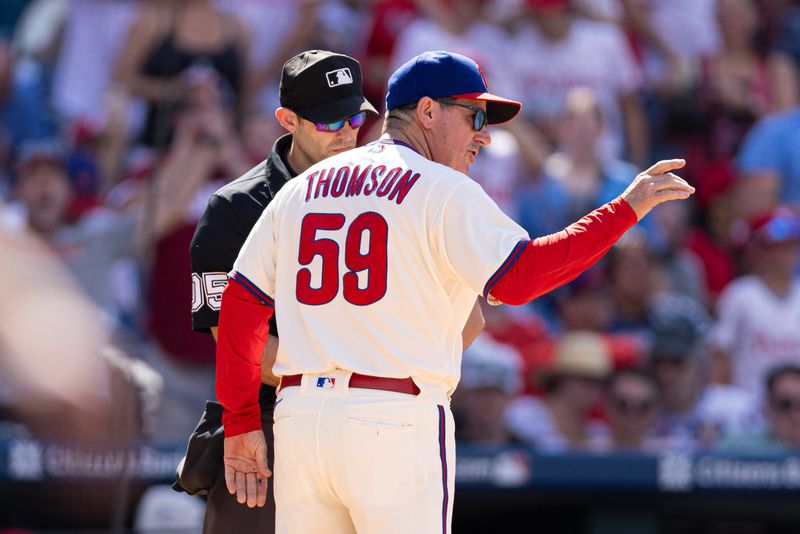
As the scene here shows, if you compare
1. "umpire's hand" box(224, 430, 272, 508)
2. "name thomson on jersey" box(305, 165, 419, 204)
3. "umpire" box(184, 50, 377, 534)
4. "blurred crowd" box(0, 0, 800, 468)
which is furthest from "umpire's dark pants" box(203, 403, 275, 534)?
"blurred crowd" box(0, 0, 800, 468)

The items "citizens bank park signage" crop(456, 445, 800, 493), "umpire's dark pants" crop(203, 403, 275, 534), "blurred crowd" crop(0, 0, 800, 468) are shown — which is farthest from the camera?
"blurred crowd" crop(0, 0, 800, 468)

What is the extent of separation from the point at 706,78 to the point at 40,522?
474 centimetres

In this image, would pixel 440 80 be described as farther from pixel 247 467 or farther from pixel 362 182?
pixel 247 467

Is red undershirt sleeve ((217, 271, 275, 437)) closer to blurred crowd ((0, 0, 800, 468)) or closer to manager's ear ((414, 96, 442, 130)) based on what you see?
manager's ear ((414, 96, 442, 130))

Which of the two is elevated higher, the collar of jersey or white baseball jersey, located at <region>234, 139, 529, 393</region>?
the collar of jersey

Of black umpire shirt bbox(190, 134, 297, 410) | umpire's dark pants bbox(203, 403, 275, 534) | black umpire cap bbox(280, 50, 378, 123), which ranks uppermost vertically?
black umpire cap bbox(280, 50, 378, 123)

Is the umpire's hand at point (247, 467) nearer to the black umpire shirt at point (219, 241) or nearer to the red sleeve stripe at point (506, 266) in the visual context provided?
the black umpire shirt at point (219, 241)

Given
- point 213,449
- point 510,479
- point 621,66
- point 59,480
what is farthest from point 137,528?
point 621,66

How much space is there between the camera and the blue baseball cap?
9.39 ft

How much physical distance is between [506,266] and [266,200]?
2.67ft

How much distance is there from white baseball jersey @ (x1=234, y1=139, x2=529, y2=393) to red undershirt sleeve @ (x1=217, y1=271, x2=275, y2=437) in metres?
0.09

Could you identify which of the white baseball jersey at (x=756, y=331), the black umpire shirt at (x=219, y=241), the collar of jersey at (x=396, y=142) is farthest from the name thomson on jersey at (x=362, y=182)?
the white baseball jersey at (x=756, y=331)

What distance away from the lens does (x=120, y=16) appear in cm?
728

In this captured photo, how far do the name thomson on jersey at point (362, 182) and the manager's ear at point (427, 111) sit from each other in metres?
0.18
